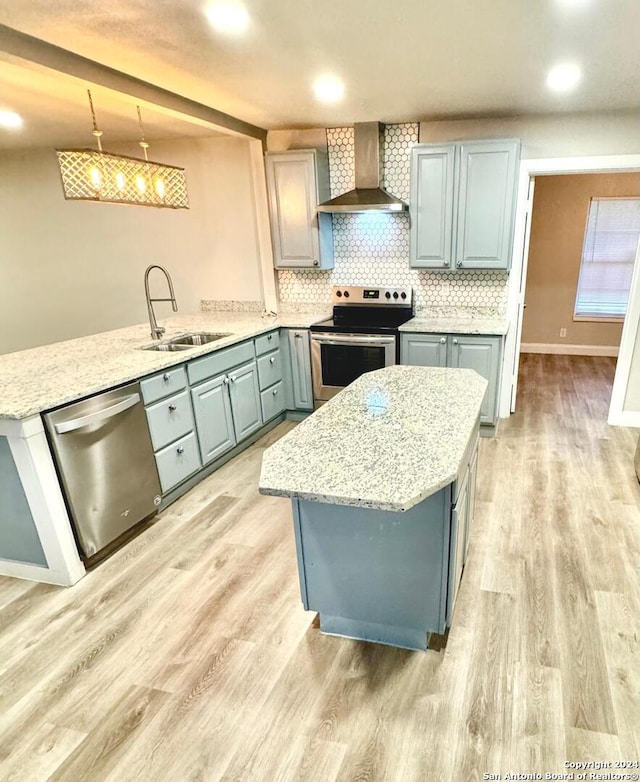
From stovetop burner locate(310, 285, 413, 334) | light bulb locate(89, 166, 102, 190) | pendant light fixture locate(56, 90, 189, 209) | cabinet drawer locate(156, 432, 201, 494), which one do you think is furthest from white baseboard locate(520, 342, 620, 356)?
light bulb locate(89, 166, 102, 190)

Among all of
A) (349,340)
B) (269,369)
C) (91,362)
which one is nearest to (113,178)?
(91,362)

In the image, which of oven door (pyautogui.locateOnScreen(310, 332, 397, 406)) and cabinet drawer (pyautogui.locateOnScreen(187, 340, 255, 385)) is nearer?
cabinet drawer (pyautogui.locateOnScreen(187, 340, 255, 385))

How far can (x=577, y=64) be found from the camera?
241 centimetres

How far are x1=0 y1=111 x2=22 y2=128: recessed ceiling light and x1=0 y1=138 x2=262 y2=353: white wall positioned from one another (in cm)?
89

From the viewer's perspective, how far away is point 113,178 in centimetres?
251

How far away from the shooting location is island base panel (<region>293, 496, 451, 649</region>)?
1.66 meters

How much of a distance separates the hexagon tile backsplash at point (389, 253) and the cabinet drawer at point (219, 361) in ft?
3.96

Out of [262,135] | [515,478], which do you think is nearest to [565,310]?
[515,478]

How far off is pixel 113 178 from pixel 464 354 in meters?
2.67

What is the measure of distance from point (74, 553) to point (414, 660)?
1.69m

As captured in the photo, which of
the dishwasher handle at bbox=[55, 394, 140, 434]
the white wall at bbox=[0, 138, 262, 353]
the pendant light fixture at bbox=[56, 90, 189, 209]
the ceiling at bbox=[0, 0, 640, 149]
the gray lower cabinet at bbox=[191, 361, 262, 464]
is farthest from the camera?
the white wall at bbox=[0, 138, 262, 353]

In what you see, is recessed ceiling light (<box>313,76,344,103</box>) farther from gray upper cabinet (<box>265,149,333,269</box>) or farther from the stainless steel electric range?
the stainless steel electric range

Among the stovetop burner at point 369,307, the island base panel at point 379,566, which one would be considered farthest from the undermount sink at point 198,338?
the island base panel at point 379,566

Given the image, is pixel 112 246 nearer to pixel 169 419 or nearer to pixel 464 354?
pixel 169 419
